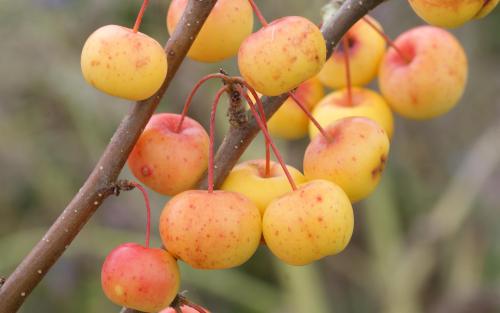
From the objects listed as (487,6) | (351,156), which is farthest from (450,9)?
(351,156)

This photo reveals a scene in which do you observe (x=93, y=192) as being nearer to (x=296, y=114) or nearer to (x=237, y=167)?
(x=237, y=167)

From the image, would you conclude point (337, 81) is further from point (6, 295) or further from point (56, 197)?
point (56, 197)

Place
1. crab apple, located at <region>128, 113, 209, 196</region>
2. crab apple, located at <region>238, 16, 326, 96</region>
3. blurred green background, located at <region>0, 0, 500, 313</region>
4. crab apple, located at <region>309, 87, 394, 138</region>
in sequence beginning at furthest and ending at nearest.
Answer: blurred green background, located at <region>0, 0, 500, 313</region> < crab apple, located at <region>309, 87, 394, 138</region> < crab apple, located at <region>128, 113, 209, 196</region> < crab apple, located at <region>238, 16, 326, 96</region>

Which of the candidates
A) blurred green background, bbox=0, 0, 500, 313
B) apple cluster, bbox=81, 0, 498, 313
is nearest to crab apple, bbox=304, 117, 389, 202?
apple cluster, bbox=81, 0, 498, 313

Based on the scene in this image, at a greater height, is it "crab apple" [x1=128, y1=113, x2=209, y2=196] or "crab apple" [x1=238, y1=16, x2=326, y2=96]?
"crab apple" [x1=238, y1=16, x2=326, y2=96]

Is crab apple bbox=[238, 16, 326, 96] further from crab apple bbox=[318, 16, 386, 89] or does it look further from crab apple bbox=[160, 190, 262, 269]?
crab apple bbox=[318, 16, 386, 89]

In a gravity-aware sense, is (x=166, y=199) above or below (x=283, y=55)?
below
